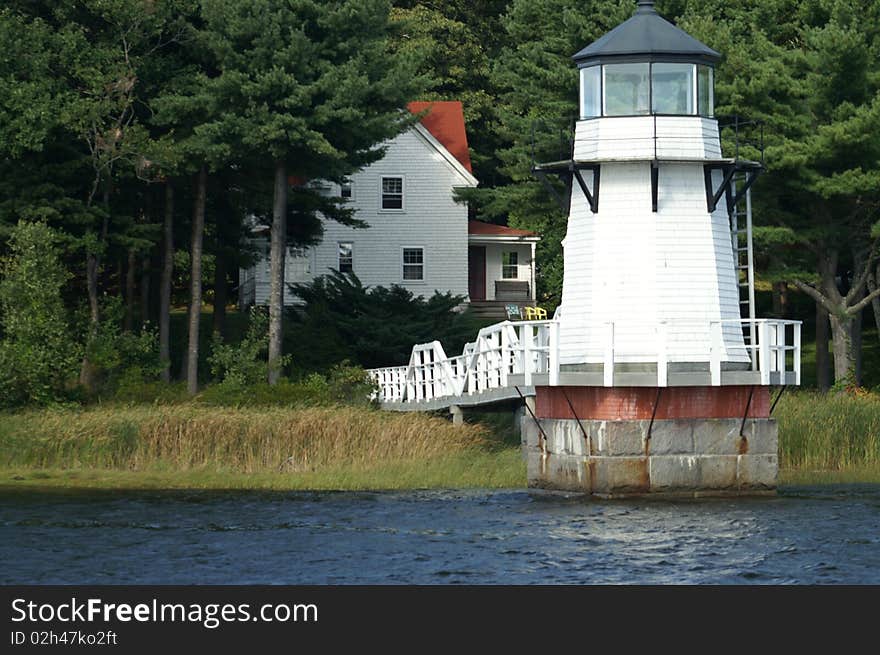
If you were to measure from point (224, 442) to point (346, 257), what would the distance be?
2683cm

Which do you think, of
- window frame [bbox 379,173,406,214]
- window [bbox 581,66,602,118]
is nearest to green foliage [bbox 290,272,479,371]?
window frame [bbox 379,173,406,214]

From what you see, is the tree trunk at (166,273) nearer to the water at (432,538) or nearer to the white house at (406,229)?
the white house at (406,229)

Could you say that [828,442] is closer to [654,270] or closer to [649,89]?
[654,270]

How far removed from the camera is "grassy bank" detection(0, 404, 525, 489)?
33.1m

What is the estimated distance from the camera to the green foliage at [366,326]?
4831 cm

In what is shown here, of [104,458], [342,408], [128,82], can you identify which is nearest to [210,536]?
[104,458]

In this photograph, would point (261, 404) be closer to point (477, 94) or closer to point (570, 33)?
point (570, 33)

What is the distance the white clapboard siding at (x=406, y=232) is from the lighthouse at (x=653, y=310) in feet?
89.9

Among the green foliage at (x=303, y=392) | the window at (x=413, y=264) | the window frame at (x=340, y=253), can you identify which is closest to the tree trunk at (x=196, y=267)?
the green foliage at (x=303, y=392)

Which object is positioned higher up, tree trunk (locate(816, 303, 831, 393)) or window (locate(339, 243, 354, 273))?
window (locate(339, 243, 354, 273))

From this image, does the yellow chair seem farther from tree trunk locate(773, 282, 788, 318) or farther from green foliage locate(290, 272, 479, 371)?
tree trunk locate(773, 282, 788, 318)

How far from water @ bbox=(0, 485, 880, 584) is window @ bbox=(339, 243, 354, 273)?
28.2 metres

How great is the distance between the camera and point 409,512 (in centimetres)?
2945

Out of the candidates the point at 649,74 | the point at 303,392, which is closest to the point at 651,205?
the point at 649,74
